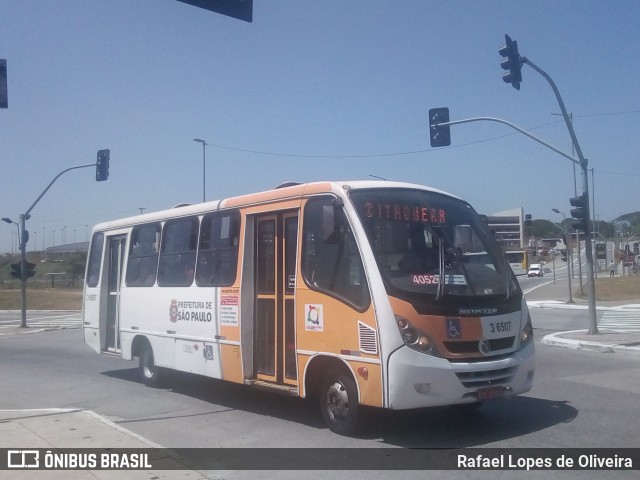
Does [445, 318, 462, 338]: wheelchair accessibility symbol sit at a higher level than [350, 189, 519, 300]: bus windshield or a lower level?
lower

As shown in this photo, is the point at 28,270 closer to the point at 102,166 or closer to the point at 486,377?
the point at 102,166

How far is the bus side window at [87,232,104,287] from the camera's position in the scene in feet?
51.7

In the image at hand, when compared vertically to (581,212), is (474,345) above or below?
below

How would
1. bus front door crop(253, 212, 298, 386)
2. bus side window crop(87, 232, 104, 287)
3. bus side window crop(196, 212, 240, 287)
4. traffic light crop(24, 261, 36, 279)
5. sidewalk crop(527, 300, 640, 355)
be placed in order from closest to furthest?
bus front door crop(253, 212, 298, 386)
bus side window crop(196, 212, 240, 287)
bus side window crop(87, 232, 104, 287)
sidewalk crop(527, 300, 640, 355)
traffic light crop(24, 261, 36, 279)

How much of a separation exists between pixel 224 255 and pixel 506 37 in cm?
939

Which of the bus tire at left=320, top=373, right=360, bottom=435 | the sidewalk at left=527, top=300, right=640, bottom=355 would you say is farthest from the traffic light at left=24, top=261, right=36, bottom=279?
the bus tire at left=320, top=373, right=360, bottom=435

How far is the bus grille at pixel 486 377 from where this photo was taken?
8.43m

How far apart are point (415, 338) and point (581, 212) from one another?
46.2 ft

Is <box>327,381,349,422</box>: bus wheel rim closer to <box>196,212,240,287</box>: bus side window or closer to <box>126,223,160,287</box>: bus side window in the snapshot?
<box>196,212,240,287</box>: bus side window

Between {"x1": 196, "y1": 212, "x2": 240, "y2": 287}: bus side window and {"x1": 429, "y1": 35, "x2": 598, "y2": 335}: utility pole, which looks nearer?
{"x1": 196, "y1": 212, "x2": 240, "y2": 287}: bus side window

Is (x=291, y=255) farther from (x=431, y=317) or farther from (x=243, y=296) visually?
(x=431, y=317)

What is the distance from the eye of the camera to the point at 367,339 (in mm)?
8516

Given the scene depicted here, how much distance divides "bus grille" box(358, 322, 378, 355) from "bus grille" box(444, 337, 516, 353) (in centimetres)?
81

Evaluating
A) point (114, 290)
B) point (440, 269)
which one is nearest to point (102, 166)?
point (114, 290)
